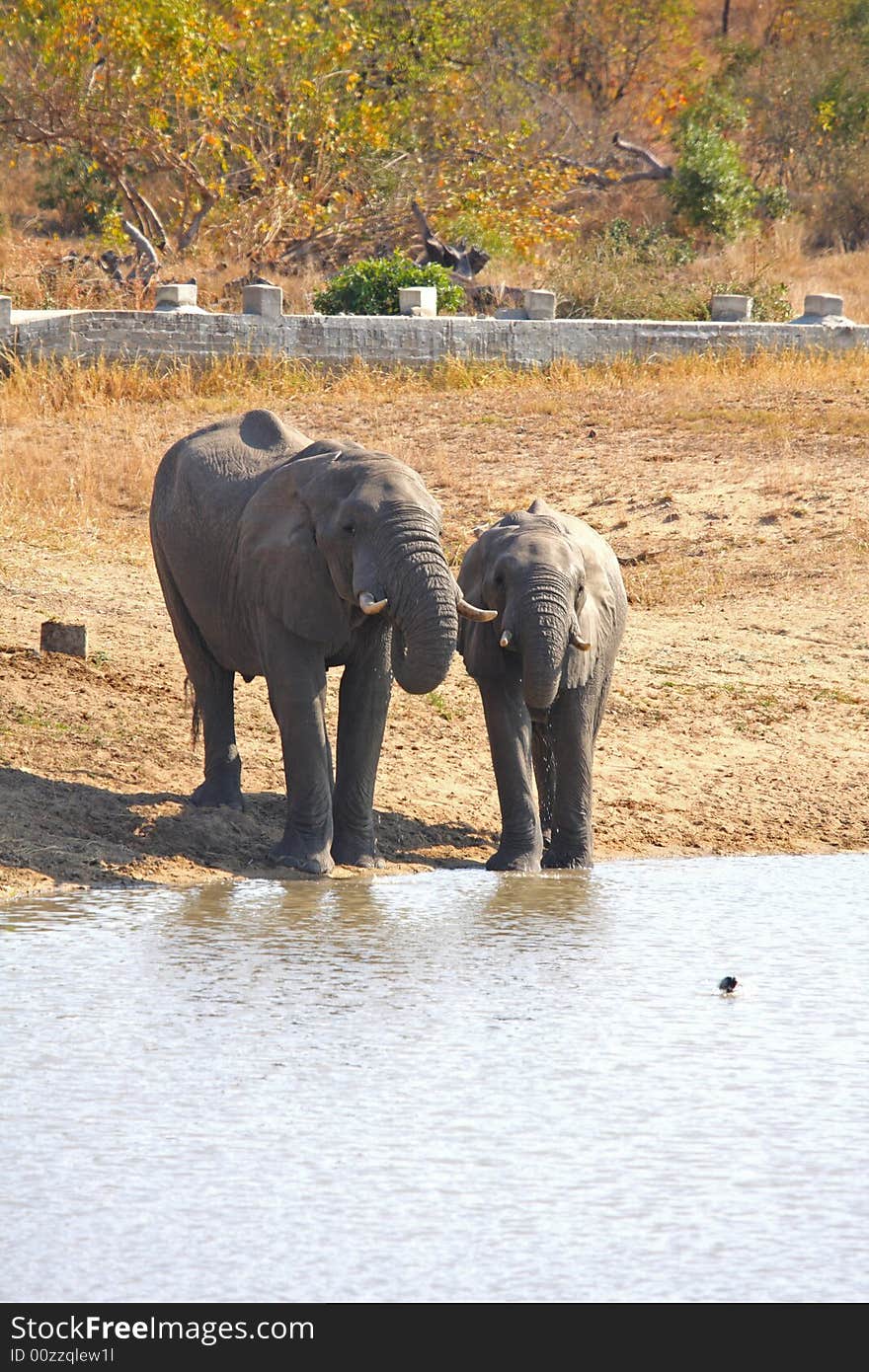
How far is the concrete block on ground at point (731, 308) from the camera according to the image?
22234 mm

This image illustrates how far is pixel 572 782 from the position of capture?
8.74 m

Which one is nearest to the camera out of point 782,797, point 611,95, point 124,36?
point 782,797

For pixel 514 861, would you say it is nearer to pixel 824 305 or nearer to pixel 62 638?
pixel 62 638

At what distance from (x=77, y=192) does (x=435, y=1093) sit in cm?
2781

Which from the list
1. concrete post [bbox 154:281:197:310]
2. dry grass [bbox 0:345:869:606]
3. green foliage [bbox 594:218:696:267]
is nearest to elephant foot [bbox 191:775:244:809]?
dry grass [bbox 0:345:869:606]

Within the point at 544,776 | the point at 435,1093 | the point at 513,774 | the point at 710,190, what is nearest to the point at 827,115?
the point at 710,190

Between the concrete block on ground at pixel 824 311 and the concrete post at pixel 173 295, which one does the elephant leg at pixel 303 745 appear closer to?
the concrete post at pixel 173 295

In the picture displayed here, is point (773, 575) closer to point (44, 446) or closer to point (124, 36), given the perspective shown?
point (44, 446)

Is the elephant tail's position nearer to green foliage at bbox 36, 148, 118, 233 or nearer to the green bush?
the green bush

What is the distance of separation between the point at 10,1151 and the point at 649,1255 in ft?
5.54

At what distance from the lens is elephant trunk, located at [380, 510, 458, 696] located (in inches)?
295

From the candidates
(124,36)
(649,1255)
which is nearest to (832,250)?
(124,36)

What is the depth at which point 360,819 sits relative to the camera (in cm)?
857

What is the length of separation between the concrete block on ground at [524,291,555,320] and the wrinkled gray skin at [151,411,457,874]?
12231 millimetres
